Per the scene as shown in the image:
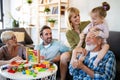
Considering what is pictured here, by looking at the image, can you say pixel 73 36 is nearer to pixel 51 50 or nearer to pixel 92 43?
pixel 51 50

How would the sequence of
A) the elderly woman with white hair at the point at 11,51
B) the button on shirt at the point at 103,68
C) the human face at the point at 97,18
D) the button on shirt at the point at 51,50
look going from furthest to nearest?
1. the button on shirt at the point at 51,50
2. the elderly woman with white hair at the point at 11,51
3. the human face at the point at 97,18
4. the button on shirt at the point at 103,68

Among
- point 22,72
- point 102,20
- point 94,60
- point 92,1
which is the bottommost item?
point 22,72

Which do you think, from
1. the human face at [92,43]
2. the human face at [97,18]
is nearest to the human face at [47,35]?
the human face at [97,18]

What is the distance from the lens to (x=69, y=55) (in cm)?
254

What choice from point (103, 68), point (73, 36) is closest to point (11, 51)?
point (73, 36)

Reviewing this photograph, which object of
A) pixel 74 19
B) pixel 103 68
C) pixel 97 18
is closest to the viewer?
pixel 103 68

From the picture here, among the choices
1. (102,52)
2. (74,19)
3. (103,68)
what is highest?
(74,19)

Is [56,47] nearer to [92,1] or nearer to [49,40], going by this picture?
[49,40]

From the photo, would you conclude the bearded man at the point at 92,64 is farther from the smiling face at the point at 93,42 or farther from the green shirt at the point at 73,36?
the green shirt at the point at 73,36

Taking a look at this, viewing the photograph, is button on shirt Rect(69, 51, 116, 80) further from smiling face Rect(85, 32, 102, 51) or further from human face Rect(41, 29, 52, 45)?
human face Rect(41, 29, 52, 45)

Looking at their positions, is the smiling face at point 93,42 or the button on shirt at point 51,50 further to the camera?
the button on shirt at point 51,50

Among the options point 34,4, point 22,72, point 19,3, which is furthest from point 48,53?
point 19,3

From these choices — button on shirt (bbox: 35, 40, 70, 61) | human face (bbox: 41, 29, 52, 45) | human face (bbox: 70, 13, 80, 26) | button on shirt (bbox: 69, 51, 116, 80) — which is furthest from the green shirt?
button on shirt (bbox: 69, 51, 116, 80)

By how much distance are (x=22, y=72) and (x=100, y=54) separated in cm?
80
